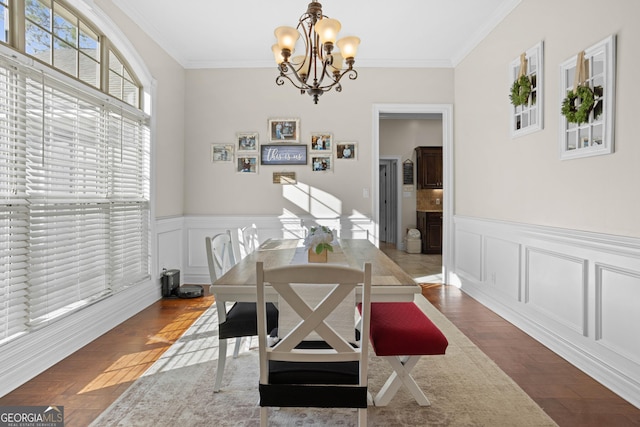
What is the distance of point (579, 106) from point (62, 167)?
3673mm

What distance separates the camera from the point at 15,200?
2418 mm

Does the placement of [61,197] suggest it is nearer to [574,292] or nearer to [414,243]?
[574,292]

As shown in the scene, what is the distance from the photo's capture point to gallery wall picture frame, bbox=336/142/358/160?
17.1ft

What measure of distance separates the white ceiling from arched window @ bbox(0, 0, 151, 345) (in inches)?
28.6

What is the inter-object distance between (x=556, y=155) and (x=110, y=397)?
3421mm

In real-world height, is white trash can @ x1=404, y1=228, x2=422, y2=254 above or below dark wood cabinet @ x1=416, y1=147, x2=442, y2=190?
below

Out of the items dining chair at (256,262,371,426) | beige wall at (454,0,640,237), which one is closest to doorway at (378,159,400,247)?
beige wall at (454,0,640,237)

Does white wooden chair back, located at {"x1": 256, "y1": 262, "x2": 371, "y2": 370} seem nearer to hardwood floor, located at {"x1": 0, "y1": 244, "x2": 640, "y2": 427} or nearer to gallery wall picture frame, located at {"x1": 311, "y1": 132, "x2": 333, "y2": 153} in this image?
hardwood floor, located at {"x1": 0, "y1": 244, "x2": 640, "y2": 427}

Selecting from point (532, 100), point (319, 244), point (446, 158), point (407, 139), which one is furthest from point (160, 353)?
point (407, 139)

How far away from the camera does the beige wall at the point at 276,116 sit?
17.0 ft

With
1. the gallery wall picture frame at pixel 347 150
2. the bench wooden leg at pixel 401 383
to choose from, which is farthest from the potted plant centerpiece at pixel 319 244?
the gallery wall picture frame at pixel 347 150

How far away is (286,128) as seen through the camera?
5184 mm

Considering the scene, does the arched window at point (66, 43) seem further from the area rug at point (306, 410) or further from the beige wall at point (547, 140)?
the beige wall at point (547, 140)

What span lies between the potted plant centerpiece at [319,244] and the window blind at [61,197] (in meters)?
1.80
